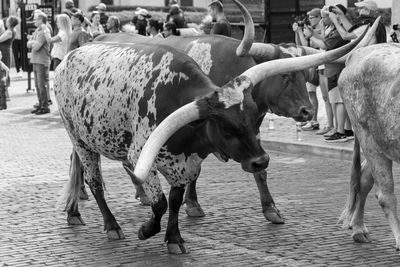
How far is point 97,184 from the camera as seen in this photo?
28.4 feet

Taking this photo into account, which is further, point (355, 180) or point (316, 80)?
point (316, 80)

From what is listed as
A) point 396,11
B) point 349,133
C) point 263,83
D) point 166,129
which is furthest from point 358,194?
point 396,11

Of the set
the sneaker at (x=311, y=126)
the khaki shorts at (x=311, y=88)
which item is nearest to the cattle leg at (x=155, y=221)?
the khaki shorts at (x=311, y=88)

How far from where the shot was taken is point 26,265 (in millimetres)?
7469

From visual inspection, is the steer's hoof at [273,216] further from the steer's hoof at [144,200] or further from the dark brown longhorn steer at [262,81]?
the steer's hoof at [144,200]

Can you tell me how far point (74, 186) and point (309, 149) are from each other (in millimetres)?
5343

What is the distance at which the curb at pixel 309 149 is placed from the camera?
520 inches

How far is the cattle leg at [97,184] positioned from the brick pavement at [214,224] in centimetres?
16

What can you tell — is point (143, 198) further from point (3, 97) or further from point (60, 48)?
point (3, 97)

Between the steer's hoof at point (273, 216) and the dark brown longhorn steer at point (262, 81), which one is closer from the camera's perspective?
the steer's hoof at point (273, 216)

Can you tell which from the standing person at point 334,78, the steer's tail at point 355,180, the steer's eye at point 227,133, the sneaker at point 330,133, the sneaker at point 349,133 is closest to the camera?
the steer's eye at point 227,133

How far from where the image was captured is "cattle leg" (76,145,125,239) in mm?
8453

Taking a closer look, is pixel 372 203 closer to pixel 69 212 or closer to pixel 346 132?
pixel 69 212

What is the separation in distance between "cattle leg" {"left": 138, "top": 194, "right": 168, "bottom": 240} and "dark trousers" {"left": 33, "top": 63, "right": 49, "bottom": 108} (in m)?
12.1
